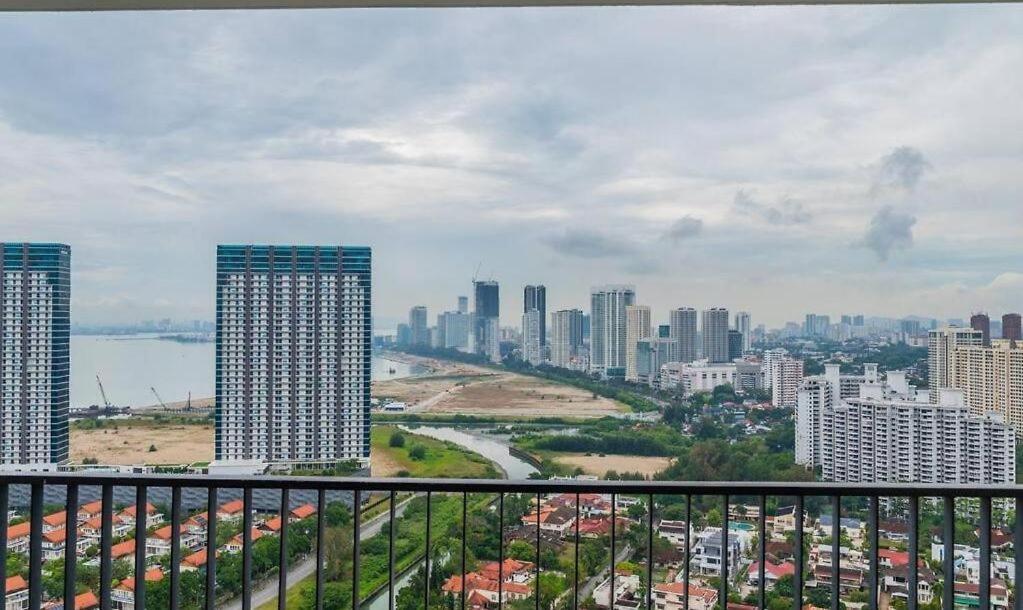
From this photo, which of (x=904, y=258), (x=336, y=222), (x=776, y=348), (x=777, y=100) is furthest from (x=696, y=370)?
(x=336, y=222)

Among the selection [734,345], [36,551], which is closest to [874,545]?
[734,345]

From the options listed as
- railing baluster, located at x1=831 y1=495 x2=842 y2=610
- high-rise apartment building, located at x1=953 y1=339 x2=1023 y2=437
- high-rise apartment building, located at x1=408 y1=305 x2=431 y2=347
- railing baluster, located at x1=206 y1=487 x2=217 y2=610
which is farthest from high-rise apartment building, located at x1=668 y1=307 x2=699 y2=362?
railing baluster, located at x1=206 y1=487 x2=217 y2=610

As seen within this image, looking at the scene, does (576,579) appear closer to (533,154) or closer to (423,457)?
(423,457)

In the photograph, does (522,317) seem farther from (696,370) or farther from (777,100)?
(777,100)

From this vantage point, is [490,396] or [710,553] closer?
[710,553]

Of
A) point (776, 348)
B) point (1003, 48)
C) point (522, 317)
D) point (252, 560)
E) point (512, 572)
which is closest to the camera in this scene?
point (252, 560)

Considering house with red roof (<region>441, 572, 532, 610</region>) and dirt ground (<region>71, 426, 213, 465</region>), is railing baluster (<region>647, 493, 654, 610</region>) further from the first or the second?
dirt ground (<region>71, 426, 213, 465</region>)
